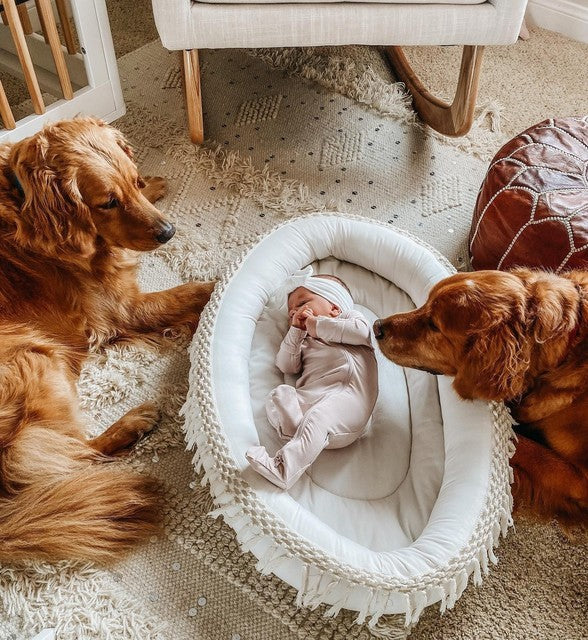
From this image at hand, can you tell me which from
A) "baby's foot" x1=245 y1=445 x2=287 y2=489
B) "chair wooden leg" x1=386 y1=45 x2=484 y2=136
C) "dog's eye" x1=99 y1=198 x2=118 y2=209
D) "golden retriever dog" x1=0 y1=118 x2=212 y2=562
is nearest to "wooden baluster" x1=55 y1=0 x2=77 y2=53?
"golden retriever dog" x1=0 y1=118 x2=212 y2=562

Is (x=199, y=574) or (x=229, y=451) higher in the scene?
(x=229, y=451)

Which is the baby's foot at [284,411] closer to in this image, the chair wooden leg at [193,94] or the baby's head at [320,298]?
the baby's head at [320,298]

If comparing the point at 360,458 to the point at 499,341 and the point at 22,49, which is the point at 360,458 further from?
the point at 22,49

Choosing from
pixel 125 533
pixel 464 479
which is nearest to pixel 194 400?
pixel 125 533

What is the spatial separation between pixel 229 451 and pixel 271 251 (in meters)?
0.65

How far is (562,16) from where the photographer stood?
2.93m

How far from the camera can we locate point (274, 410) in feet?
5.08

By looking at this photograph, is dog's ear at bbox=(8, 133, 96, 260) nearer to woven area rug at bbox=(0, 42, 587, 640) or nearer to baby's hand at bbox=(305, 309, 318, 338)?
woven area rug at bbox=(0, 42, 587, 640)

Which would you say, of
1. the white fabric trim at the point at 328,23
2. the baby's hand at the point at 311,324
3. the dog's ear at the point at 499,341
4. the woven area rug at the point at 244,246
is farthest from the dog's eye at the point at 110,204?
the dog's ear at the point at 499,341

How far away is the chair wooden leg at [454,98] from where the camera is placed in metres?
2.13

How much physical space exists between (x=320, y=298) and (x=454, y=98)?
106 cm

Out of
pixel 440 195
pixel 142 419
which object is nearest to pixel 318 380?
pixel 142 419

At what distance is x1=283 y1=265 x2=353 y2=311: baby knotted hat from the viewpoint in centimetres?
171

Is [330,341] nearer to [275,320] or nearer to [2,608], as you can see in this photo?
[275,320]
